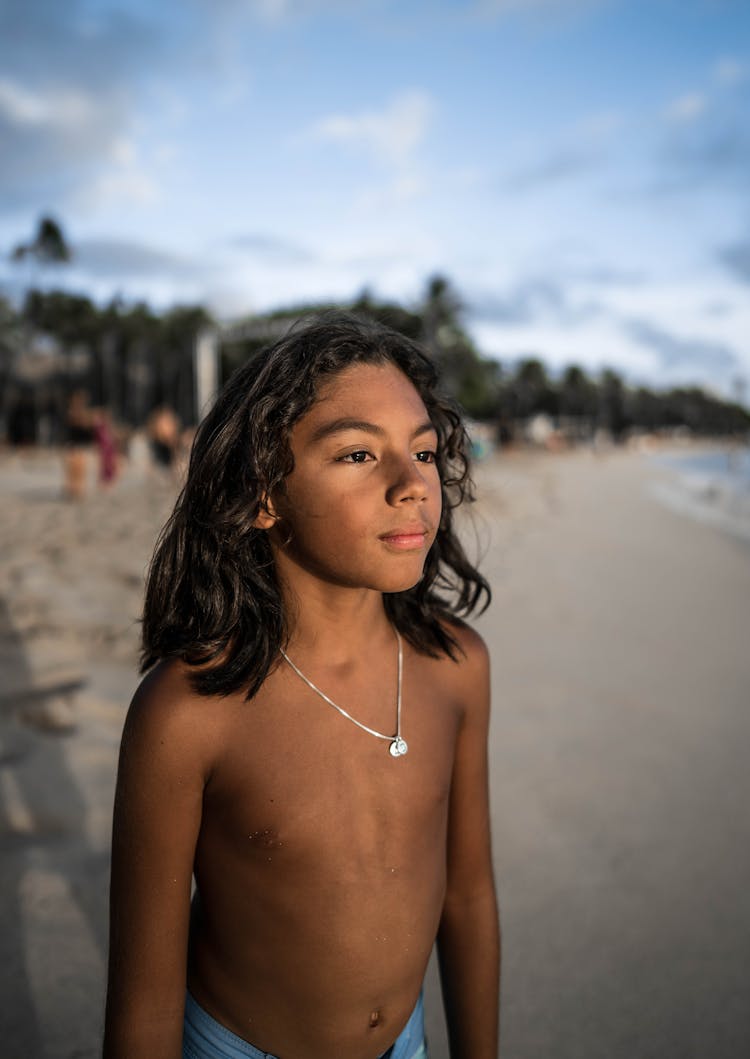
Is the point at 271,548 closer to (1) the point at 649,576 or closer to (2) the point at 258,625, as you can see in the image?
(2) the point at 258,625

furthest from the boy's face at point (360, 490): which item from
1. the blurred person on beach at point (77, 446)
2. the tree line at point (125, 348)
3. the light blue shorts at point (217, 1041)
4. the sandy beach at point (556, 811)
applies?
the tree line at point (125, 348)

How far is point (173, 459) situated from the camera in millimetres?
15062

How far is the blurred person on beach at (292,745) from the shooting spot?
117 centimetres

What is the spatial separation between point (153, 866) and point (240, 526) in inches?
21.5

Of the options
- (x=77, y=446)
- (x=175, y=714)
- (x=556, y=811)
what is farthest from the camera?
(x=77, y=446)

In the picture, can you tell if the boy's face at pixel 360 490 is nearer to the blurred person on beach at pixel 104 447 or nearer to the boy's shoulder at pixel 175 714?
the boy's shoulder at pixel 175 714

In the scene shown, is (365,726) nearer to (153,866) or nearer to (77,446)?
(153,866)

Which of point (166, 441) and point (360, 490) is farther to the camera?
point (166, 441)

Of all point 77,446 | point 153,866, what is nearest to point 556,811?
point 153,866

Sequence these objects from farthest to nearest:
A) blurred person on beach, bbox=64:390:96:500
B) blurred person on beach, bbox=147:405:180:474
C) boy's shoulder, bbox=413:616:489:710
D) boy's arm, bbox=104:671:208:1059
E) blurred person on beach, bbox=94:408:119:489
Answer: blurred person on beach, bbox=147:405:180:474 < blurred person on beach, bbox=94:408:119:489 < blurred person on beach, bbox=64:390:96:500 < boy's shoulder, bbox=413:616:489:710 < boy's arm, bbox=104:671:208:1059

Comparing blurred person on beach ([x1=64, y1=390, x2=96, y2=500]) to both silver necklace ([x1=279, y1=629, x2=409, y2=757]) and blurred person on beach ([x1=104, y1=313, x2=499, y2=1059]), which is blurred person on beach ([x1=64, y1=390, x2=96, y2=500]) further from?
silver necklace ([x1=279, y1=629, x2=409, y2=757])

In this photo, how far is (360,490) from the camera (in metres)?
1.21

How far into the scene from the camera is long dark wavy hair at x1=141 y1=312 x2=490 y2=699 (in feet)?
4.15

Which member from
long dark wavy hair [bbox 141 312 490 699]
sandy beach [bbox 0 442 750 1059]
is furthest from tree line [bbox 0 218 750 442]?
long dark wavy hair [bbox 141 312 490 699]
